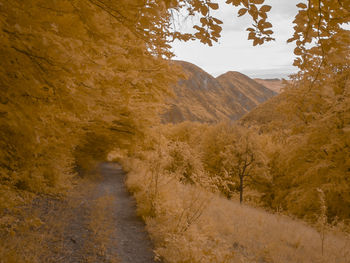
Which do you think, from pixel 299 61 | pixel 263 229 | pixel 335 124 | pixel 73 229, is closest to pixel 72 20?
pixel 299 61

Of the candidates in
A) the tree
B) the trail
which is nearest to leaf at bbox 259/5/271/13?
the trail

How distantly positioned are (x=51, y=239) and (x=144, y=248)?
1971 millimetres

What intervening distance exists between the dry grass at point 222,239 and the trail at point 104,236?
35cm

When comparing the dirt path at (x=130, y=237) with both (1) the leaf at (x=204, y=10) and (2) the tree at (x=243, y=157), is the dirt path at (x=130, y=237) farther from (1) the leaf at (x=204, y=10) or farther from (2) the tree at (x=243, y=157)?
(2) the tree at (x=243, y=157)

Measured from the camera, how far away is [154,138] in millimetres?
7289

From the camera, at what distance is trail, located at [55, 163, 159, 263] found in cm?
430

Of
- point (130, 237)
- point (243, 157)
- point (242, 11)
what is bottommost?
point (243, 157)

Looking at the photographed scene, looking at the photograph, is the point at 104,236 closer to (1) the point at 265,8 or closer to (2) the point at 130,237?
(2) the point at 130,237

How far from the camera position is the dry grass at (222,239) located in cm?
414

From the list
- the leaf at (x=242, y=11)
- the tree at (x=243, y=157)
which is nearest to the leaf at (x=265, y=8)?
the leaf at (x=242, y=11)

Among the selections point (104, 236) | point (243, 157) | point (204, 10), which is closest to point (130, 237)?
point (104, 236)

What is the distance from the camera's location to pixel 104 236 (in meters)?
5.13

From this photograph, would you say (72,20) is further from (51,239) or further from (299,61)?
(51,239)

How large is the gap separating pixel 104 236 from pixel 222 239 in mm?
2931
